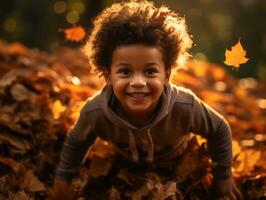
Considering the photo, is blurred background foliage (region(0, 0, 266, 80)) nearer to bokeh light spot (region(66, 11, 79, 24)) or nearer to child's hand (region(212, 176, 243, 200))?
bokeh light spot (region(66, 11, 79, 24))

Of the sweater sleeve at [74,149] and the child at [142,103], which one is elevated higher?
the child at [142,103]

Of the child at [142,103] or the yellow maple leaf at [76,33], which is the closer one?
the child at [142,103]

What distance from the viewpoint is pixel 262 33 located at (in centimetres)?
1179

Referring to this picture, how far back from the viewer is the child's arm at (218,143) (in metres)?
2.77

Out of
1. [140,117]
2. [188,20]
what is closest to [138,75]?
[140,117]

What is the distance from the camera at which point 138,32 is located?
246cm

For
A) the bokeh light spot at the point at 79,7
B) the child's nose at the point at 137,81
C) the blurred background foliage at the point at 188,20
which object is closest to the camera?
the child's nose at the point at 137,81

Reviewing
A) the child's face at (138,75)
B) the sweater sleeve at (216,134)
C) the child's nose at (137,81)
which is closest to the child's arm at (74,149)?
the child's face at (138,75)

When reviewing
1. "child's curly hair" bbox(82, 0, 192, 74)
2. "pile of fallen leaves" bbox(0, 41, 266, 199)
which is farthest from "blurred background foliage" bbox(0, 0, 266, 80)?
"child's curly hair" bbox(82, 0, 192, 74)

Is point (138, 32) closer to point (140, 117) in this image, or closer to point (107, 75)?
point (107, 75)

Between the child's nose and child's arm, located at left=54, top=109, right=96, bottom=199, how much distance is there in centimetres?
50

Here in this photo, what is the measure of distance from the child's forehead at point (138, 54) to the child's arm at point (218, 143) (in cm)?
44

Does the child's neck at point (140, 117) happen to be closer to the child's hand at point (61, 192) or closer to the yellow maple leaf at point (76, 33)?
the child's hand at point (61, 192)

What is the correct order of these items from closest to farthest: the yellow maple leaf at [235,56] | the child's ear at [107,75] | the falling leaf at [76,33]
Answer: the yellow maple leaf at [235,56]
the child's ear at [107,75]
the falling leaf at [76,33]
